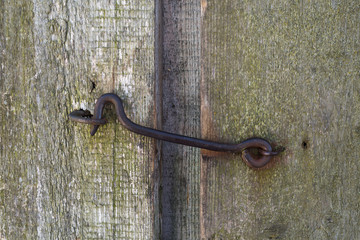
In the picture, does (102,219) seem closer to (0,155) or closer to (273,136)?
(0,155)

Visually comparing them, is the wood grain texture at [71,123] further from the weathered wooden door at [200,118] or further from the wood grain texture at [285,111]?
the wood grain texture at [285,111]

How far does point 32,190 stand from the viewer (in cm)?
69

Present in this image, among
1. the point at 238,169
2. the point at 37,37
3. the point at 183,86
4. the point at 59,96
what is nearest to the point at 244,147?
the point at 238,169

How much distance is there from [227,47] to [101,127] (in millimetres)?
367

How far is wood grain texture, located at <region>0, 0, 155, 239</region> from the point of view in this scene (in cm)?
66

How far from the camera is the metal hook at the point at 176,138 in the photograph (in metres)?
0.62

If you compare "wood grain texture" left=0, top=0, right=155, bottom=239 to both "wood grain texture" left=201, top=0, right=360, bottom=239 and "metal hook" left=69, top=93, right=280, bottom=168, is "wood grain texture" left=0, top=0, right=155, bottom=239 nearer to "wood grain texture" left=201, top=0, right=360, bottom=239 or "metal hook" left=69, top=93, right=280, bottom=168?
"metal hook" left=69, top=93, right=280, bottom=168

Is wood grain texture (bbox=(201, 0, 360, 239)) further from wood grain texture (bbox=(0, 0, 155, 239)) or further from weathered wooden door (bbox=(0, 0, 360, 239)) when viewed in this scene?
wood grain texture (bbox=(0, 0, 155, 239))

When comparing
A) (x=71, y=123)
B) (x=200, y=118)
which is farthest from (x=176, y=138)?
(x=71, y=123)

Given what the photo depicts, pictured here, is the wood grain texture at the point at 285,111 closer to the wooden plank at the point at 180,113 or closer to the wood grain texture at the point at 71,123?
the wooden plank at the point at 180,113

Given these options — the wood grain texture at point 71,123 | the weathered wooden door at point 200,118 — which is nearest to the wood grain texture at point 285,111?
the weathered wooden door at point 200,118

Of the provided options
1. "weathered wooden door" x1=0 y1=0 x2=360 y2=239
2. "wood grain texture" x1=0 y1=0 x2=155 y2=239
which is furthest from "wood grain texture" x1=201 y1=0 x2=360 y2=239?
"wood grain texture" x1=0 y1=0 x2=155 y2=239

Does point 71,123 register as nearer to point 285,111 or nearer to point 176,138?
point 176,138

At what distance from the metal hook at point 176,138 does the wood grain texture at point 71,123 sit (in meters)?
0.03
